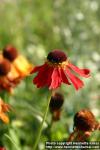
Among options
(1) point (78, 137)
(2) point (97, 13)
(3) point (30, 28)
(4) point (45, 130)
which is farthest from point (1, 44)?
(1) point (78, 137)

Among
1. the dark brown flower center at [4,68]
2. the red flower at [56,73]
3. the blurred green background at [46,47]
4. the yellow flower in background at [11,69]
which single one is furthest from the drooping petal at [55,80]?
the dark brown flower center at [4,68]

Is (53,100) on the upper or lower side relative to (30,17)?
lower

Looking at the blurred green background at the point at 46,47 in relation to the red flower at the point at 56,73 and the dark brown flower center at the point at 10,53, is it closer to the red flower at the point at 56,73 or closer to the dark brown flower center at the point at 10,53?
the dark brown flower center at the point at 10,53

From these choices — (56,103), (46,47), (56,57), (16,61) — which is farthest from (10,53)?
(46,47)

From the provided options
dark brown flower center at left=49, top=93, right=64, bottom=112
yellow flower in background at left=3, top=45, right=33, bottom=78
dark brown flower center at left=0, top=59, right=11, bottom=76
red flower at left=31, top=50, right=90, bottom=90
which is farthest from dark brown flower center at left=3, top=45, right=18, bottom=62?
red flower at left=31, top=50, right=90, bottom=90

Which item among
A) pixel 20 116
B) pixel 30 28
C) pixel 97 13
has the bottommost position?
pixel 20 116

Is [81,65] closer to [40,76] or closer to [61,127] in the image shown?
[61,127]
